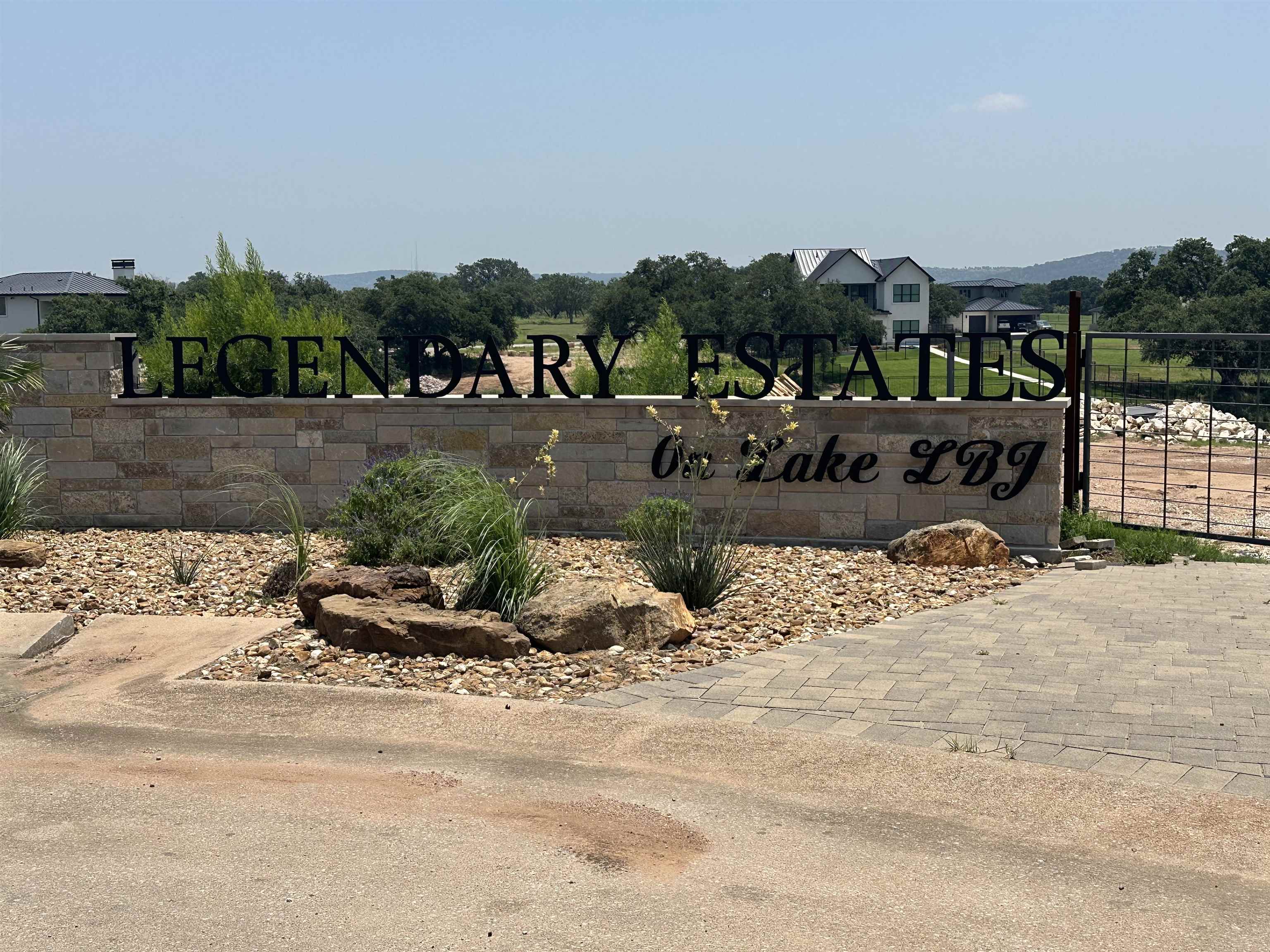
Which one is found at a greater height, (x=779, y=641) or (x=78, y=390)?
(x=78, y=390)

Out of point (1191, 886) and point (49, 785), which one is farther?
point (49, 785)

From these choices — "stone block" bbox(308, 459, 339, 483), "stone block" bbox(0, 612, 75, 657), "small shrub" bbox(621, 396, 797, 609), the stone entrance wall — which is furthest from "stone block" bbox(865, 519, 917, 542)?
"stone block" bbox(0, 612, 75, 657)

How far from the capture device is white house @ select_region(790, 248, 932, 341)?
316 feet

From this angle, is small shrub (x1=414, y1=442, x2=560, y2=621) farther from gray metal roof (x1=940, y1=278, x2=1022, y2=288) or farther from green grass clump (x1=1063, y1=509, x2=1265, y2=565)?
gray metal roof (x1=940, y1=278, x2=1022, y2=288)

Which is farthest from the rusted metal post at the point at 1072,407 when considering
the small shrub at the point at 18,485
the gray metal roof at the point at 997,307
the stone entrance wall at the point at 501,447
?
the gray metal roof at the point at 997,307

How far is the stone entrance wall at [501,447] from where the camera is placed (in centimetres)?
1433

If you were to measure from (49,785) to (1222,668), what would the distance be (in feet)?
25.1

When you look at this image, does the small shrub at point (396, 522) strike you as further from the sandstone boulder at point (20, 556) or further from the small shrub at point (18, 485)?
the small shrub at point (18, 485)

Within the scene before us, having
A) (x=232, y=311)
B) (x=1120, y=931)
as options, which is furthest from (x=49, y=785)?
(x=232, y=311)

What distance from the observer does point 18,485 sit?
47.1ft

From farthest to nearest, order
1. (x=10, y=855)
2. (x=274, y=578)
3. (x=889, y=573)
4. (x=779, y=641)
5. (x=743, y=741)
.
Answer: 1. (x=889, y=573)
2. (x=274, y=578)
3. (x=779, y=641)
4. (x=743, y=741)
5. (x=10, y=855)

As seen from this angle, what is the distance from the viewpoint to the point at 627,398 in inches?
590

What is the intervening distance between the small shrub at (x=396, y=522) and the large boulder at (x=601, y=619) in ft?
4.46

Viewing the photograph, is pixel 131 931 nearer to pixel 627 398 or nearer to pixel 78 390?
pixel 627 398
